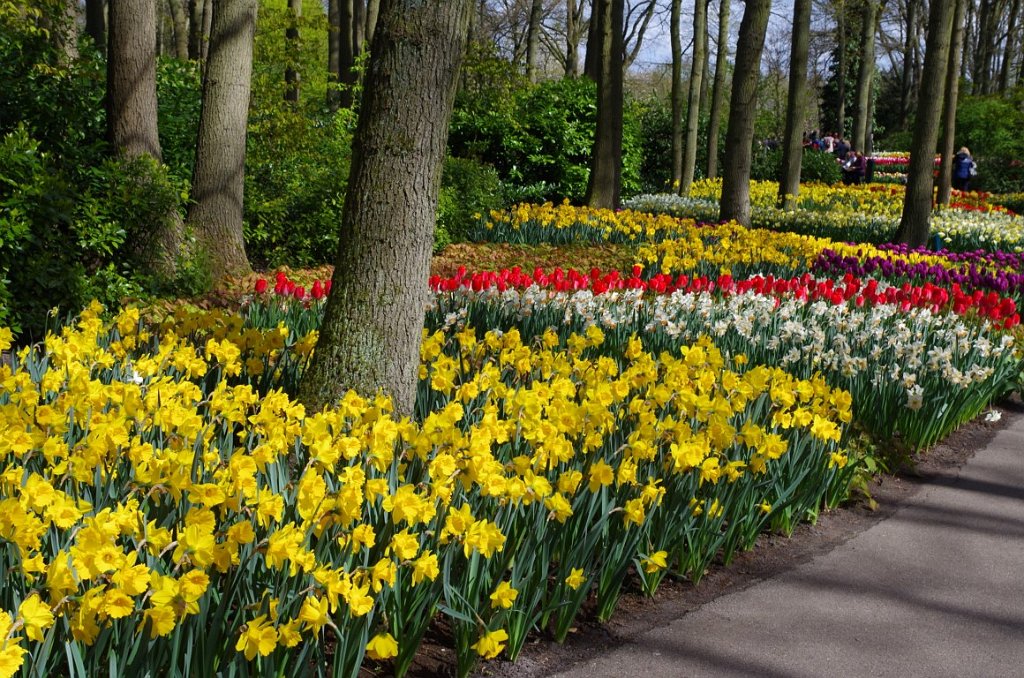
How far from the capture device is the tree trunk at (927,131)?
11.5 metres

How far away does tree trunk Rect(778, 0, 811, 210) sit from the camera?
1670 cm

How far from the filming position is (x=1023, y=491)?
4.72 m

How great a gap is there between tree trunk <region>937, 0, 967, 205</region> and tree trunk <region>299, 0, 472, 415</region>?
13.9 metres

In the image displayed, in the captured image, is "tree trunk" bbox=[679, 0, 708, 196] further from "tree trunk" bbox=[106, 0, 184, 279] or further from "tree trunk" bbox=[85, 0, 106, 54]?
"tree trunk" bbox=[106, 0, 184, 279]

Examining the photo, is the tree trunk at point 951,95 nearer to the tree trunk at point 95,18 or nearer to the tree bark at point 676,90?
the tree bark at point 676,90

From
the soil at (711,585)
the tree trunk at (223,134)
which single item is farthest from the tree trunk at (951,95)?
the soil at (711,585)

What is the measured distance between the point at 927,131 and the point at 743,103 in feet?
7.32

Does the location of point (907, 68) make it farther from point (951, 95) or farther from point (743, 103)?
point (743, 103)

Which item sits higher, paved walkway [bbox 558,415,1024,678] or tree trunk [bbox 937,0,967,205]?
tree trunk [bbox 937,0,967,205]

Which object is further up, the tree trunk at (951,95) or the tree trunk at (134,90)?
the tree trunk at (951,95)

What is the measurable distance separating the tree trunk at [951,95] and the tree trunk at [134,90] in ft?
41.0

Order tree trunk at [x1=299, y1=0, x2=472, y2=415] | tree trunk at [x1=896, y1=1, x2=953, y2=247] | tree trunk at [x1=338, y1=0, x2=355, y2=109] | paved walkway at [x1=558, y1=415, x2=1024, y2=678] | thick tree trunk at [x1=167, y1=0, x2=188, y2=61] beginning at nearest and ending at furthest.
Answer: paved walkway at [x1=558, y1=415, x2=1024, y2=678] → tree trunk at [x1=299, y1=0, x2=472, y2=415] → tree trunk at [x1=896, y1=1, x2=953, y2=247] → tree trunk at [x1=338, y1=0, x2=355, y2=109] → thick tree trunk at [x1=167, y1=0, x2=188, y2=61]

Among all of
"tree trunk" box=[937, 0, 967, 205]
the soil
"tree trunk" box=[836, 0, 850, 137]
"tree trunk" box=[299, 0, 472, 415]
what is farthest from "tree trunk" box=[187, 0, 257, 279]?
"tree trunk" box=[836, 0, 850, 137]

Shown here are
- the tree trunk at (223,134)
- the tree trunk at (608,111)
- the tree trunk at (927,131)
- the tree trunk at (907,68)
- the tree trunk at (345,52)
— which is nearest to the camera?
the tree trunk at (223,134)
